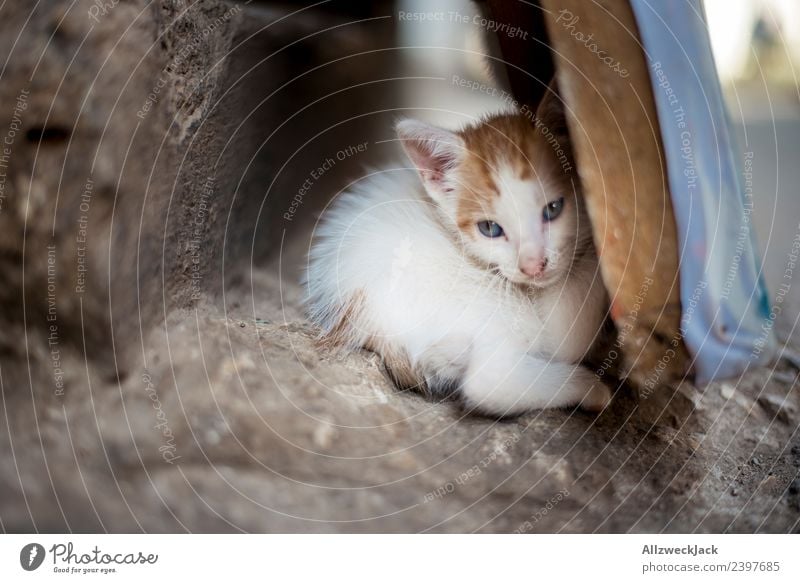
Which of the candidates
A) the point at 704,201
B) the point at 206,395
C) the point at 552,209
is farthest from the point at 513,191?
the point at 206,395

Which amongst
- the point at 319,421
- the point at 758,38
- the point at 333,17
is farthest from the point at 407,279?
the point at 758,38

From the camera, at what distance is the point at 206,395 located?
55 cm

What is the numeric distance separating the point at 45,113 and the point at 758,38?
0.62 meters

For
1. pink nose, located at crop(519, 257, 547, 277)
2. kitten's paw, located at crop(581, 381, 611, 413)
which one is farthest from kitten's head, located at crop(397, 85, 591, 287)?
kitten's paw, located at crop(581, 381, 611, 413)

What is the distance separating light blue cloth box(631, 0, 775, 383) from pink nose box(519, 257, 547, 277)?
4.9 inches

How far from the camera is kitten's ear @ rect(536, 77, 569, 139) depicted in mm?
546

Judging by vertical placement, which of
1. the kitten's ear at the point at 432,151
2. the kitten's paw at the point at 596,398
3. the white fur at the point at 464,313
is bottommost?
the kitten's paw at the point at 596,398

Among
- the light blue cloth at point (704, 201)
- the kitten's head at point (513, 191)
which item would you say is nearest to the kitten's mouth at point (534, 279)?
the kitten's head at point (513, 191)

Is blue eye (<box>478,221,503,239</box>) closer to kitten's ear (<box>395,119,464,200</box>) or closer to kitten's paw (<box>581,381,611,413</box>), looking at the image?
kitten's ear (<box>395,119,464,200</box>)

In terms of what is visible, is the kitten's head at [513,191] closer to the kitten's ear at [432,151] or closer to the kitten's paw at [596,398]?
the kitten's ear at [432,151]

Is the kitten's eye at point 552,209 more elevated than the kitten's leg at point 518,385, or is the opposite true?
the kitten's eye at point 552,209

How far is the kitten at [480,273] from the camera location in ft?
1.81

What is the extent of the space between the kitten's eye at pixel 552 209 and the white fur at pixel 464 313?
0.03 metres
